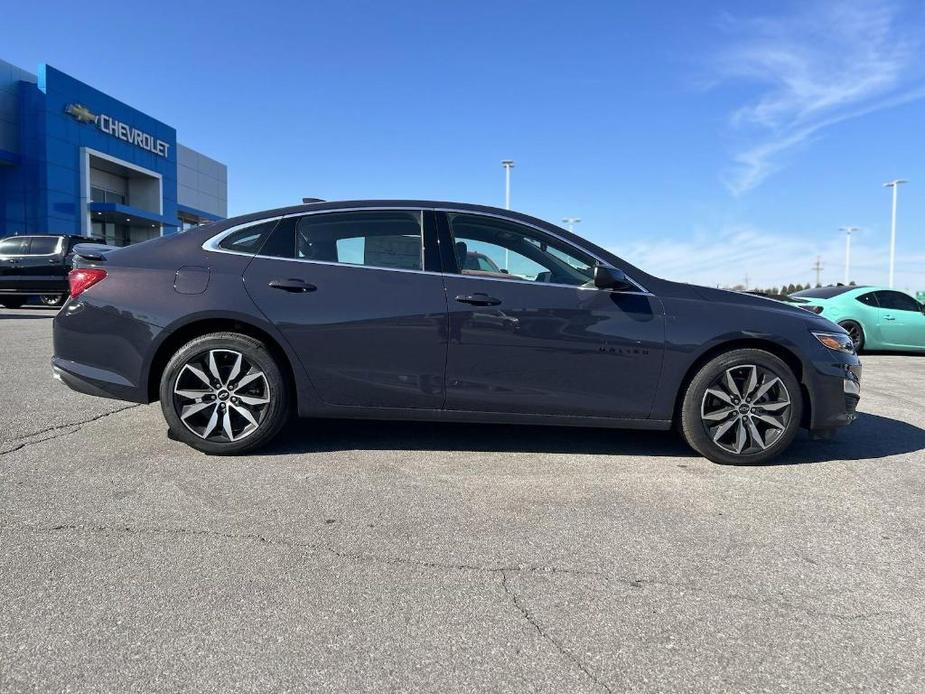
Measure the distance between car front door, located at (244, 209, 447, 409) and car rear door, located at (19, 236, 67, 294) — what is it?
14146 millimetres

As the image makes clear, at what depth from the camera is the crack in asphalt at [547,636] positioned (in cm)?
181

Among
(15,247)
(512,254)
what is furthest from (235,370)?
(15,247)

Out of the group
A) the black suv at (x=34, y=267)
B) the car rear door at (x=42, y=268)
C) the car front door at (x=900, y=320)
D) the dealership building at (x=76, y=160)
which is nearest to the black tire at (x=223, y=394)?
the car front door at (x=900, y=320)

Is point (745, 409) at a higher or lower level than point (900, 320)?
lower

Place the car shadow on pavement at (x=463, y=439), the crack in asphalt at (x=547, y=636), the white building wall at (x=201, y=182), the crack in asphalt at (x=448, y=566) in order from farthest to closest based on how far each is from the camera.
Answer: the white building wall at (x=201, y=182) < the car shadow on pavement at (x=463, y=439) < the crack in asphalt at (x=448, y=566) < the crack in asphalt at (x=547, y=636)

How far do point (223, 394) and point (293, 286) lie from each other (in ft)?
2.65

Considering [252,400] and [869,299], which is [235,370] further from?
[869,299]

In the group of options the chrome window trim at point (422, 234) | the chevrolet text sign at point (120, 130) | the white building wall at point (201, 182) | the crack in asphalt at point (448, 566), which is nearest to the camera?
the crack in asphalt at point (448, 566)

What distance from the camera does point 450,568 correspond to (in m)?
2.45

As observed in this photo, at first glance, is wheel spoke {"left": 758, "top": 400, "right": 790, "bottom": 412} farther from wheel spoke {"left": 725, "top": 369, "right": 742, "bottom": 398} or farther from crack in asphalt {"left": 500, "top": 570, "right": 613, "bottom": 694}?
crack in asphalt {"left": 500, "top": 570, "right": 613, "bottom": 694}

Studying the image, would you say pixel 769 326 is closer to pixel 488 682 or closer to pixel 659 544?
pixel 659 544

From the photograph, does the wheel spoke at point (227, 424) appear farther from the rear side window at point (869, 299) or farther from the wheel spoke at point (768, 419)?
the rear side window at point (869, 299)

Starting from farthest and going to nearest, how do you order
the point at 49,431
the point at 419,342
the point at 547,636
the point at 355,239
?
the point at 49,431
the point at 355,239
the point at 419,342
the point at 547,636

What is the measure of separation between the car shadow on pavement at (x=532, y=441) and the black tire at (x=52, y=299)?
570 inches
